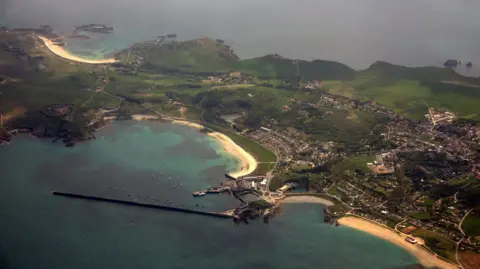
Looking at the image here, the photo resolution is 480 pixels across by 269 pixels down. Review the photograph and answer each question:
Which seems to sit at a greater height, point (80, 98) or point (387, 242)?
point (80, 98)

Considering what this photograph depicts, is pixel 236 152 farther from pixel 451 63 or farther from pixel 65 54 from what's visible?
pixel 451 63

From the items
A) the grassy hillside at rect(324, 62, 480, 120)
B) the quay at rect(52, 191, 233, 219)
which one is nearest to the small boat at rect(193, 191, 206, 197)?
the quay at rect(52, 191, 233, 219)

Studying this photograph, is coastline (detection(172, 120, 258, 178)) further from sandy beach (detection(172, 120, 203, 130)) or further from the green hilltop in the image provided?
the green hilltop

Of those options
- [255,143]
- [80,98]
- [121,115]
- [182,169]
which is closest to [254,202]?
[182,169]

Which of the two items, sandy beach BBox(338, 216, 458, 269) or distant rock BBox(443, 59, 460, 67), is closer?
sandy beach BBox(338, 216, 458, 269)

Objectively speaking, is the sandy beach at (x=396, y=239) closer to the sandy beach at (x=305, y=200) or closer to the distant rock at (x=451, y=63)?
the sandy beach at (x=305, y=200)

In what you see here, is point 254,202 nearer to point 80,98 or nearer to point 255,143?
point 255,143

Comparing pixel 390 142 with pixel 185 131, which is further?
pixel 185 131
